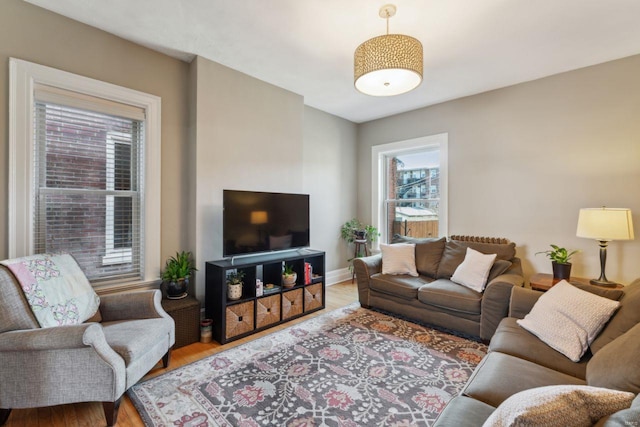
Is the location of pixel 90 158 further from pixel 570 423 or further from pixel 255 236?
pixel 570 423

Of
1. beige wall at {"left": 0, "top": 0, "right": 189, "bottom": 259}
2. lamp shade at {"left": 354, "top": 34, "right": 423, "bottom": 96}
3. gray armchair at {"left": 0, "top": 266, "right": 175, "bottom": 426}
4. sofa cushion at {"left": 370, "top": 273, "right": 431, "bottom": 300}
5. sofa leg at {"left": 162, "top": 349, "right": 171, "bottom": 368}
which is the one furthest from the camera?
sofa cushion at {"left": 370, "top": 273, "right": 431, "bottom": 300}

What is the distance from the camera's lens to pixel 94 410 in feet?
6.02

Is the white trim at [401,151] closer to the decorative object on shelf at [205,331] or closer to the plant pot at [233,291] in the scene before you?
the plant pot at [233,291]

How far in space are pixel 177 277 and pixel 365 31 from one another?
2818 mm

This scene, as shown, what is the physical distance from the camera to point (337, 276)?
4926 mm

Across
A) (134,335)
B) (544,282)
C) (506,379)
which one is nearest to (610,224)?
(544,282)

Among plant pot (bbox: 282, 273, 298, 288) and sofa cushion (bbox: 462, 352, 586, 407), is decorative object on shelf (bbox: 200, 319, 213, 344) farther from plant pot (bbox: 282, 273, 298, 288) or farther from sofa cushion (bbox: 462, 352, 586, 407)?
sofa cushion (bbox: 462, 352, 586, 407)

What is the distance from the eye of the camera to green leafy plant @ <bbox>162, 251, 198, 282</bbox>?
2.79 metres

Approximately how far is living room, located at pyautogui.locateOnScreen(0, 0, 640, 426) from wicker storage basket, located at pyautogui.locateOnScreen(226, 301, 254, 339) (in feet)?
1.59

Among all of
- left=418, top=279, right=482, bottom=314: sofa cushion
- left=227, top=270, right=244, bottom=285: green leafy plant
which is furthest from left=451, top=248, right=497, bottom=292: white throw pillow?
left=227, top=270, right=244, bottom=285: green leafy plant

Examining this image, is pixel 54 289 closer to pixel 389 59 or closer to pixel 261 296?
pixel 261 296

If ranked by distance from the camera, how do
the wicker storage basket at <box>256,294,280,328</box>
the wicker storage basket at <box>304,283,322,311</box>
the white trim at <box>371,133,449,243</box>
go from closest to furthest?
1. the wicker storage basket at <box>256,294,280,328</box>
2. the wicker storage basket at <box>304,283,322,311</box>
3. the white trim at <box>371,133,449,243</box>

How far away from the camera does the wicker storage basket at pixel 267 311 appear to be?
3.04 m

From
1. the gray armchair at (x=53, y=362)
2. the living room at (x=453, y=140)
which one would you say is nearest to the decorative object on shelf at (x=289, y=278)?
the living room at (x=453, y=140)
